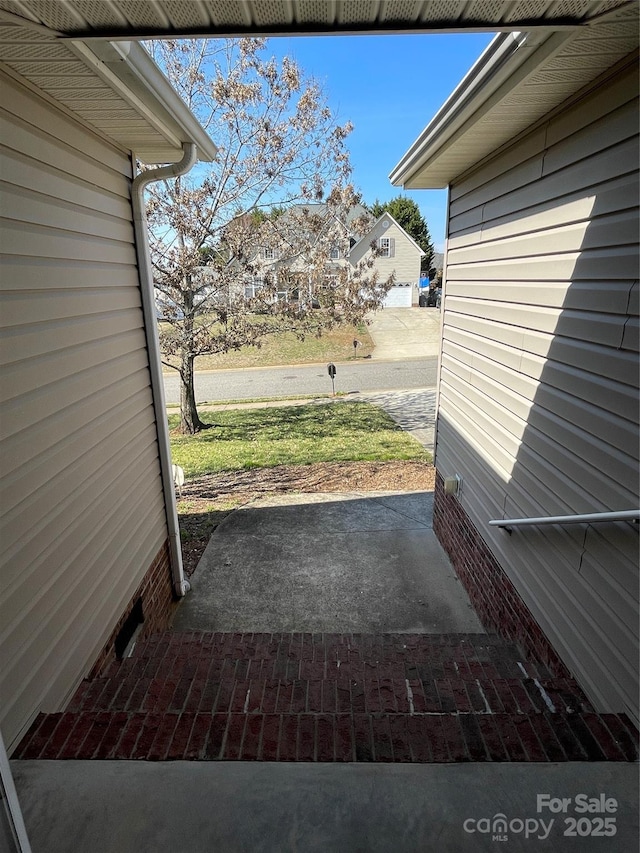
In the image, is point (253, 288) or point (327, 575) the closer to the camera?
point (327, 575)

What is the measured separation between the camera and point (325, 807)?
1558mm

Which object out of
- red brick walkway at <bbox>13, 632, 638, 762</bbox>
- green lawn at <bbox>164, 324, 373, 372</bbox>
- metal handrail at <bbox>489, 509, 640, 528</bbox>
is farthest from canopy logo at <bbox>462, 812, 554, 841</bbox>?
green lawn at <bbox>164, 324, 373, 372</bbox>

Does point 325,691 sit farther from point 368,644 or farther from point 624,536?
point 624,536

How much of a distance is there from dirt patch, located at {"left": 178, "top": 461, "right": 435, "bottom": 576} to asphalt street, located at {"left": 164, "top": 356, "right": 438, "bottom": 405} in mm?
8017

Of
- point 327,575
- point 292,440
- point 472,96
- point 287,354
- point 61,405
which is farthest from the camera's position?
point 287,354

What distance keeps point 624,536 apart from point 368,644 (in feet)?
5.84

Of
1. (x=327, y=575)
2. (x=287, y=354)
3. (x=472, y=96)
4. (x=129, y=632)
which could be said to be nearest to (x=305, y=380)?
(x=287, y=354)

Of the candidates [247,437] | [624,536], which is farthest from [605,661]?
[247,437]

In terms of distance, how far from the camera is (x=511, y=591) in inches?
131

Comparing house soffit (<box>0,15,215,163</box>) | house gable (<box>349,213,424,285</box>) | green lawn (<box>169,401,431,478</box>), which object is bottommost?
green lawn (<box>169,401,431,478</box>)

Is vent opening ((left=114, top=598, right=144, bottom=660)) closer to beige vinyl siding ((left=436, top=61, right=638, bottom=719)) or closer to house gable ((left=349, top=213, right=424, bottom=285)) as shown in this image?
beige vinyl siding ((left=436, top=61, right=638, bottom=719))

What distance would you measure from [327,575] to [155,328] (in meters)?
2.72

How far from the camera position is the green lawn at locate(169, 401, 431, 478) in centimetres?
868

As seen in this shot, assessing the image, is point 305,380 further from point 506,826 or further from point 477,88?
point 506,826
